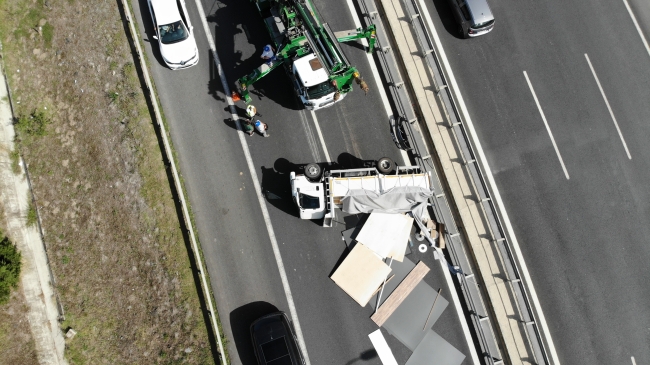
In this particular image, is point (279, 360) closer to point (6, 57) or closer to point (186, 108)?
point (186, 108)

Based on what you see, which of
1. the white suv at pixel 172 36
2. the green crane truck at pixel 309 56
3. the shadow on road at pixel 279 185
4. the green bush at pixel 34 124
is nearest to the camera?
the green crane truck at pixel 309 56

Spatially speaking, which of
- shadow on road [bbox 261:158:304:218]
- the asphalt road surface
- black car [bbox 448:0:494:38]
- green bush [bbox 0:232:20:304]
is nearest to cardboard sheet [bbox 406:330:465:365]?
the asphalt road surface

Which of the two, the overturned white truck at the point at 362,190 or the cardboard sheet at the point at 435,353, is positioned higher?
the overturned white truck at the point at 362,190

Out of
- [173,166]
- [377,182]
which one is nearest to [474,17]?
[377,182]

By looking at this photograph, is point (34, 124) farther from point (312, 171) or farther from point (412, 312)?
point (412, 312)

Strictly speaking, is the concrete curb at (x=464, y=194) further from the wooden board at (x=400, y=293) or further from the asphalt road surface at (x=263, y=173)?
the wooden board at (x=400, y=293)

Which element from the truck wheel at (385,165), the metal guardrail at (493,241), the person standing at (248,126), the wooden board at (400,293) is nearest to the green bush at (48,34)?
the person standing at (248,126)

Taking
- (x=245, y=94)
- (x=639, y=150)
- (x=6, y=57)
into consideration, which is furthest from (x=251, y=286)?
(x=639, y=150)
